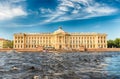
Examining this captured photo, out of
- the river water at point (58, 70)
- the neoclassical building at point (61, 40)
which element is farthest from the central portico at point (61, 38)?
the river water at point (58, 70)

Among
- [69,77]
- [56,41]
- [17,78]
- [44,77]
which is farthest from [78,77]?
[56,41]

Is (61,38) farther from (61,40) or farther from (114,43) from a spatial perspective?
(114,43)

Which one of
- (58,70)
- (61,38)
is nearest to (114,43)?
(61,38)

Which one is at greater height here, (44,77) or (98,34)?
(98,34)

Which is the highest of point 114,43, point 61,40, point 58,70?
point 61,40

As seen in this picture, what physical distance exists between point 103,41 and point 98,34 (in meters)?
5.41

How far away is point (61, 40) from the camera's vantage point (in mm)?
167000

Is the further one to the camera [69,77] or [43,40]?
[43,40]

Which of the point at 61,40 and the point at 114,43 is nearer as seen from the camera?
the point at 61,40

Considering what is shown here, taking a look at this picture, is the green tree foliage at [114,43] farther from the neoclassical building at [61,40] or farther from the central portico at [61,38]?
the central portico at [61,38]

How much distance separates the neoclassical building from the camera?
541 feet

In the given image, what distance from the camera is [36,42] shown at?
558 ft

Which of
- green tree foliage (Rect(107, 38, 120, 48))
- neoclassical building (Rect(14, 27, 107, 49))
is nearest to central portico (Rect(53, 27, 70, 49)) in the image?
neoclassical building (Rect(14, 27, 107, 49))

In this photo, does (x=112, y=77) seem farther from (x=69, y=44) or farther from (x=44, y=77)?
(x=69, y=44)
